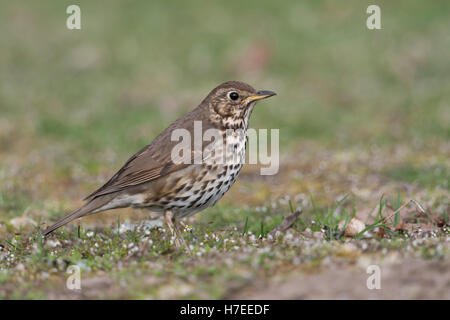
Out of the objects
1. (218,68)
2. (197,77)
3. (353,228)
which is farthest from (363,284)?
(218,68)

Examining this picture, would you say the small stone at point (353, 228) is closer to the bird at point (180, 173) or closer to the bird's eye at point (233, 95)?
the bird at point (180, 173)

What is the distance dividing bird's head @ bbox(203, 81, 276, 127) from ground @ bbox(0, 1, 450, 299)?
1263 millimetres

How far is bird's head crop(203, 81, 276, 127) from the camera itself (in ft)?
24.0

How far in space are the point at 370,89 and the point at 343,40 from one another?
300 cm

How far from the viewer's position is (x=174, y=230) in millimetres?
6656

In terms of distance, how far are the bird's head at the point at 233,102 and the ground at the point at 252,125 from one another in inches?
49.7

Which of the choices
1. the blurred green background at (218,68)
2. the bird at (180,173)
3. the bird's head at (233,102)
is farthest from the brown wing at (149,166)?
the blurred green background at (218,68)

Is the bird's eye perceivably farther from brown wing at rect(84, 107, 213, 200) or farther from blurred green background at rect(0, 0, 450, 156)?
blurred green background at rect(0, 0, 450, 156)

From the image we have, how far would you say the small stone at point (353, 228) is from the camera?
21.5ft

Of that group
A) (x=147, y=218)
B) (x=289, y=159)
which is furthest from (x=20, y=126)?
(x=147, y=218)

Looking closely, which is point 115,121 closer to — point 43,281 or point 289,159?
point 289,159

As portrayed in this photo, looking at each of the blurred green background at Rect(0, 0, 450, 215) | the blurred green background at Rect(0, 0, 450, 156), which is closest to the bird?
the blurred green background at Rect(0, 0, 450, 215)

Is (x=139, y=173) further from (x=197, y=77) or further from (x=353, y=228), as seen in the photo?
(x=197, y=77)

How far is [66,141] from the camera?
43.4 feet
